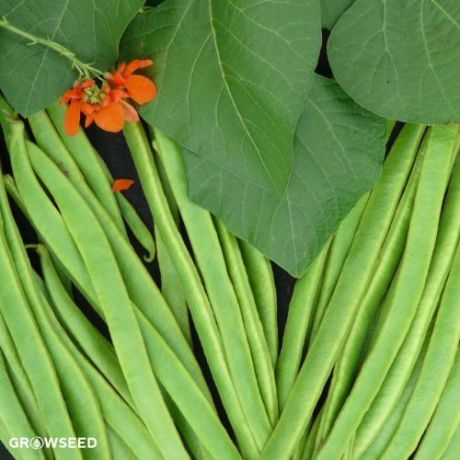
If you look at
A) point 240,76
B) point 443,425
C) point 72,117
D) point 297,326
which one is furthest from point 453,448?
point 72,117

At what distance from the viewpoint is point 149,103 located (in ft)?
3.90

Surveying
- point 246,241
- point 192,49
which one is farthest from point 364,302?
point 192,49

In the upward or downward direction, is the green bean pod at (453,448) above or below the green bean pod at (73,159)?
below

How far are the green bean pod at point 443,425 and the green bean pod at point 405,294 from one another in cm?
10

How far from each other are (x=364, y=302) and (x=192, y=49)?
43 cm

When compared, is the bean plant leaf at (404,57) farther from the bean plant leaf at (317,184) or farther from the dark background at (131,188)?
the dark background at (131,188)

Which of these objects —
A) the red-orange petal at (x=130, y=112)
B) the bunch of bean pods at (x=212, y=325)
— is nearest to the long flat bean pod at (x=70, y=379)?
the bunch of bean pods at (x=212, y=325)

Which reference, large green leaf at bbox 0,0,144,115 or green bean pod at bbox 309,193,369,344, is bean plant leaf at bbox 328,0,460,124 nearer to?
green bean pod at bbox 309,193,369,344

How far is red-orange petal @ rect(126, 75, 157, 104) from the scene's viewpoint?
1.14 meters

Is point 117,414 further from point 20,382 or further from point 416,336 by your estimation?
point 416,336

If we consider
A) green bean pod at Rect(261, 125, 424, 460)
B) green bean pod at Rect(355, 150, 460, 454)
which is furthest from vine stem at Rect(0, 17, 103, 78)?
green bean pod at Rect(355, 150, 460, 454)

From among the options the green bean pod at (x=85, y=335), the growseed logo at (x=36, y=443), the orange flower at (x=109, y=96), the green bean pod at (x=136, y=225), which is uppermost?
the orange flower at (x=109, y=96)

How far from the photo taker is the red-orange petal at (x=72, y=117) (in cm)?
114

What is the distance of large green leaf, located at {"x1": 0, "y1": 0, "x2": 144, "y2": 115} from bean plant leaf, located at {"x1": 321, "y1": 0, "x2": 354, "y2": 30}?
26 centimetres
